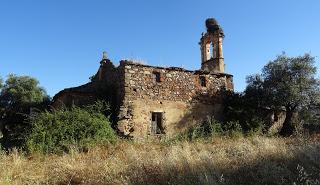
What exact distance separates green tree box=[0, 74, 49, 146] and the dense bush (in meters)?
12.4

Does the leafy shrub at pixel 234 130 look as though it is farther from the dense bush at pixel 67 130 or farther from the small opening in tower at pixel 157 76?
the dense bush at pixel 67 130

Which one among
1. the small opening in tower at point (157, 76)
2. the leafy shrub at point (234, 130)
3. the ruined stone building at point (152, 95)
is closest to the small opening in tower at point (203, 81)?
the ruined stone building at point (152, 95)

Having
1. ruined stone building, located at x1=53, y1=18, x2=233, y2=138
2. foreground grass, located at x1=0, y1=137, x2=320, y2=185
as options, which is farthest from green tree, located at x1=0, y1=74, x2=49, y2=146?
foreground grass, located at x1=0, y1=137, x2=320, y2=185

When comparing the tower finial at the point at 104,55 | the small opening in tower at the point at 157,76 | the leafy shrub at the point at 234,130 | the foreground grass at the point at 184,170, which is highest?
the tower finial at the point at 104,55

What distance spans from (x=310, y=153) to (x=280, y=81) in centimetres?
1826

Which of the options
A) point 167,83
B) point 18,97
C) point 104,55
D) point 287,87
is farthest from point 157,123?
point 18,97

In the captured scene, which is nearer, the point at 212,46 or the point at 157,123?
the point at 157,123

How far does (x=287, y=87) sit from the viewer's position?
2500 centimetres

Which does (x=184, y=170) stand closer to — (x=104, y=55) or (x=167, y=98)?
(x=167, y=98)

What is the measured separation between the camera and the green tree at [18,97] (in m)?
30.5

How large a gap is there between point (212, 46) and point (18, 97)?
17.2 meters

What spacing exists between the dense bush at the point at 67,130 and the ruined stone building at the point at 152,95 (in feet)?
8.94

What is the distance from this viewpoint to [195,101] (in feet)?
79.5

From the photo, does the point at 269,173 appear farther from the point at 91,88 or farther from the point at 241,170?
the point at 91,88
